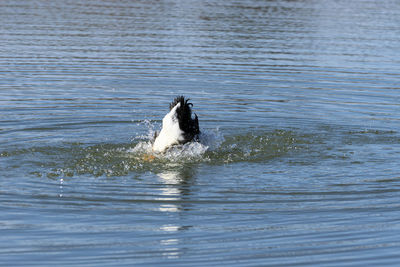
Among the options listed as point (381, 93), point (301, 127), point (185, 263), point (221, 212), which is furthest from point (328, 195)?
point (381, 93)

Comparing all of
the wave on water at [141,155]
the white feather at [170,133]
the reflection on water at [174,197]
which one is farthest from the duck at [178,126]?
the reflection on water at [174,197]

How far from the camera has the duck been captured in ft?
33.4

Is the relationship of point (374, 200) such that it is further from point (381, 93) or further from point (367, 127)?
point (381, 93)

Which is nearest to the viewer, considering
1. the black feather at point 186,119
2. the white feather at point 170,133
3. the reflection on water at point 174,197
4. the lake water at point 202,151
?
the reflection on water at point 174,197

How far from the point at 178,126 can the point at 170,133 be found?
18 cm

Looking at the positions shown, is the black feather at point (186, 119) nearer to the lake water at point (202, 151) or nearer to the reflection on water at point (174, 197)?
the lake water at point (202, 151)

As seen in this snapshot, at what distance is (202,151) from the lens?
35.3 feet

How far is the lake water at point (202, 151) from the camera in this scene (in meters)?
7.62

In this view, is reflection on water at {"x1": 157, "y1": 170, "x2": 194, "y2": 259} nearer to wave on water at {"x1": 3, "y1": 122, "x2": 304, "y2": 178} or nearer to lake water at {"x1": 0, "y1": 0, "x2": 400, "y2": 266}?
lake water at {"x1": 0, "y1": 0, "x2": 400, "y2": 266}

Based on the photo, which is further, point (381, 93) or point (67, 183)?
point (381, 93)

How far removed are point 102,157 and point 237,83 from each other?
21.0 feet

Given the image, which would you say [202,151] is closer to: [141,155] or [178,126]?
[178,126]

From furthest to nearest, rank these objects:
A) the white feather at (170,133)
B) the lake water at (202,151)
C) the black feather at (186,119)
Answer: the white feather at (170,133) → the black feather at (186,119) → the lake water at (202,151)

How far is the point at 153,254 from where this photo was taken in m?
7.25
